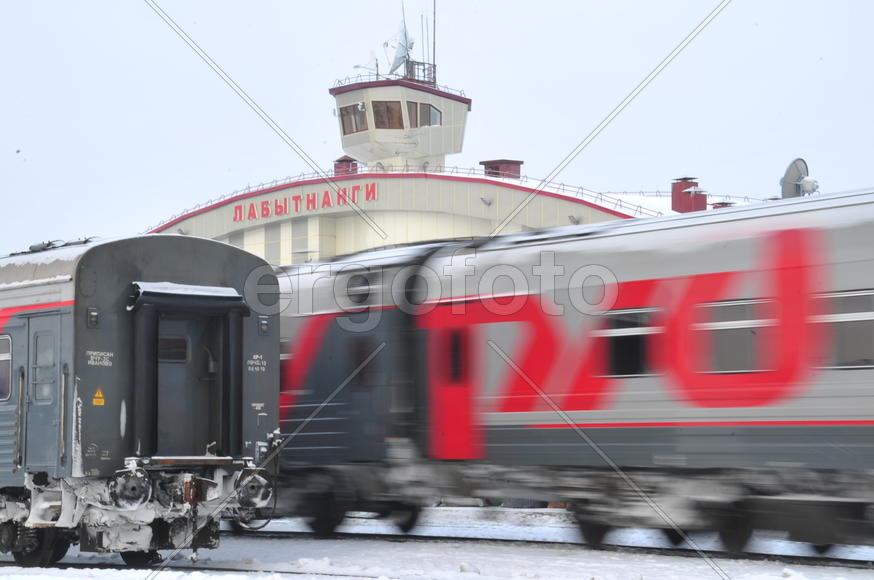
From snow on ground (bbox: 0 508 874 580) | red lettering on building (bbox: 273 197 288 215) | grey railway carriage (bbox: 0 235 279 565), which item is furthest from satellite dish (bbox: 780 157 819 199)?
red lettering on building (bbox: 273 197 288 215)

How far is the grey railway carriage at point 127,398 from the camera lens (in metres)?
13.0

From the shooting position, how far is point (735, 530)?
13.6 meters

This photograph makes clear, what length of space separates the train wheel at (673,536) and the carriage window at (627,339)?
7.19 feet

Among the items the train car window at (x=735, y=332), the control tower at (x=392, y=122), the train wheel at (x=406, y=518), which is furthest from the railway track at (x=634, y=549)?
the control tower at (x=392, y=122)

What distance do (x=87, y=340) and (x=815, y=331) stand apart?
26.5 feet

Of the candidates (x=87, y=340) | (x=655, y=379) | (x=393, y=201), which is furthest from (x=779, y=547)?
(x=393, y=201)

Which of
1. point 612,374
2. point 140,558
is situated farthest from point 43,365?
point 612,374

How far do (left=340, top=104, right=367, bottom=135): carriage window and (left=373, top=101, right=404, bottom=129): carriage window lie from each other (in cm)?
65

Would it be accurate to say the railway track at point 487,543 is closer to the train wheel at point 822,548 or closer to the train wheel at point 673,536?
the train wheel at point 673,536

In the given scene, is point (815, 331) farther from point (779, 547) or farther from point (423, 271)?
point (423, 271)

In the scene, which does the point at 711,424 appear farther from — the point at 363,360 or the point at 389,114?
the point at 389,114

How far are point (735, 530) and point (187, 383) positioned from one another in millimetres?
6806

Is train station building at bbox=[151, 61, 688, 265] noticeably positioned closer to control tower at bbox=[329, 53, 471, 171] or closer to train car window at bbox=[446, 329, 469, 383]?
control tower at bbox=[329, 53, 471, 171]

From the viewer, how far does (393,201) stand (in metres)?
47.1
